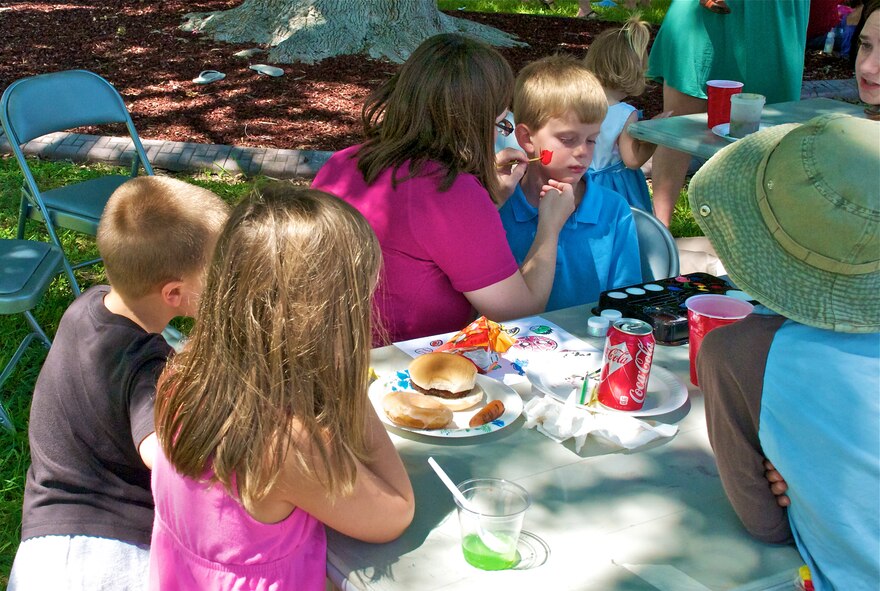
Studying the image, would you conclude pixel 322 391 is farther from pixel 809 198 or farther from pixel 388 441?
pixel 809 198

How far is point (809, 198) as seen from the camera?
4.72ft

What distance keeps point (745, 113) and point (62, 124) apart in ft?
10.5

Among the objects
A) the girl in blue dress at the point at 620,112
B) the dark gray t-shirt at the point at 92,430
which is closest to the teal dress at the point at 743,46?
the girl in blue dress at the point at 620,112

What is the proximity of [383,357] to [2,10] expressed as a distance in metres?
9.42

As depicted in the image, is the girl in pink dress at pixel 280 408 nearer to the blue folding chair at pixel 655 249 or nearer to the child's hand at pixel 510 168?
the child's hand at pixel 510 168

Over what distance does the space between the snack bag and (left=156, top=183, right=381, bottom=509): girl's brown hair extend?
26.0 inches

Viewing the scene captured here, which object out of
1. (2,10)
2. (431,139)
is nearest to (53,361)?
(431,139)

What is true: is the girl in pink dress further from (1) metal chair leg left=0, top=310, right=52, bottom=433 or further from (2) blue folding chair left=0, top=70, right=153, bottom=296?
(2) blue folding chair left=0, top=70, right=153, bottom=296

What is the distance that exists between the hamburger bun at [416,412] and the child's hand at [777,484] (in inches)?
25.8

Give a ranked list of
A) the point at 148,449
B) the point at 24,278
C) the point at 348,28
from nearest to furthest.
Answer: the point at 148,449, the point at 24,278, the point at 348,28

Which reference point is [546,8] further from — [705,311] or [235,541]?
[235,541]

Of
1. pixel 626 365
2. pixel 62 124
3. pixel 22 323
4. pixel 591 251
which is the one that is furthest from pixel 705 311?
pixel 62 124

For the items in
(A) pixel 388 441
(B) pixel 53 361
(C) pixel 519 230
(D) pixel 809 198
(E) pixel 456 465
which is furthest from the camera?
(C) pixel 519 230

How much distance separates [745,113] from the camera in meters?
3.60
